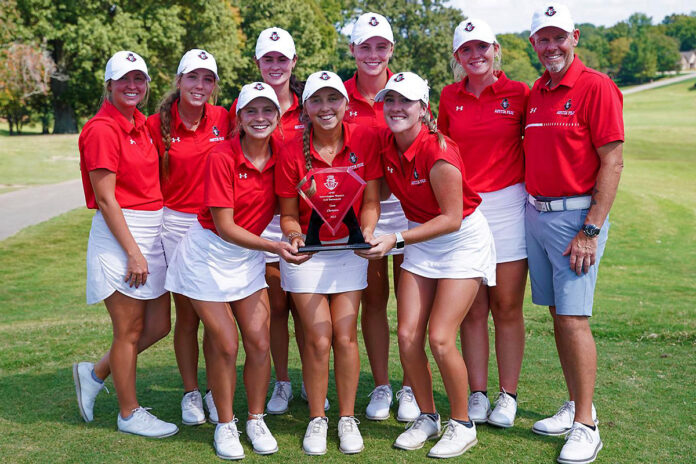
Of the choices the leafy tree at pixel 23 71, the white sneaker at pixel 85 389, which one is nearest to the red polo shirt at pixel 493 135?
the white sneaker at pixel 85 389

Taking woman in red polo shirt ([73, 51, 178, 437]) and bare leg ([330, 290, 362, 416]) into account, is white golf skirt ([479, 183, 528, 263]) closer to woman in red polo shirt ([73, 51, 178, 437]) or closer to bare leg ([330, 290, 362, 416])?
bare leg ([330, 290, 362, 416])

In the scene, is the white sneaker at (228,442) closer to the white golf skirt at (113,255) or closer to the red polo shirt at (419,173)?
the white golf skirt at (113,255)

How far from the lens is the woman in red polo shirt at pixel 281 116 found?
529cm

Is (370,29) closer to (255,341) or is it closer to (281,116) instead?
(281,116)

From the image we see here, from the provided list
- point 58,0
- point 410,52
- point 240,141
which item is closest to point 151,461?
point 240,141

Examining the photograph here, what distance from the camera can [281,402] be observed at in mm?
5445

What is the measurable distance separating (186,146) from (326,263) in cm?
129

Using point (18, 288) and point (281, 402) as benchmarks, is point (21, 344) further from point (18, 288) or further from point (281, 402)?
point (18, 288)

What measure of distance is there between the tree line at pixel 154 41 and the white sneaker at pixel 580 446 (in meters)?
34.5

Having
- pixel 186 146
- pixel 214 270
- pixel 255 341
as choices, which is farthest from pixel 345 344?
pixel 186 146

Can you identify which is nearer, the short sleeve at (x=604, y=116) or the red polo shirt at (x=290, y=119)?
the short sleeve at (x=604, y=116)

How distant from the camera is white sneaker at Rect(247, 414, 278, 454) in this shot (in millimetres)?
4551

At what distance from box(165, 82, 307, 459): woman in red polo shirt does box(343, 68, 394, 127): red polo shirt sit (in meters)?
0.88

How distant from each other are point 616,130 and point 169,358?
427 cm
